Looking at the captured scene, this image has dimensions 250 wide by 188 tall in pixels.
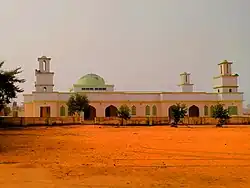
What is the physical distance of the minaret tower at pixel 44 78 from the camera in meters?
48.8

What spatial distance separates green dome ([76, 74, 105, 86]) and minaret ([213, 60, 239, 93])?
709 inches

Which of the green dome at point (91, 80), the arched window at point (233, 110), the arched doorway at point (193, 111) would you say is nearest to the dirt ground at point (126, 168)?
the arched doorway at point (193, 111)

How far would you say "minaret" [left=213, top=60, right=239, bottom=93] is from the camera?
5372cm

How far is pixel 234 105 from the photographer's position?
5319 cm

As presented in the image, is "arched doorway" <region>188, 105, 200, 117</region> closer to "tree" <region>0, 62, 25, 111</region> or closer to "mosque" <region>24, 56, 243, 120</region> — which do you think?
"mosque" <region>24, 56, 243, 120</region>

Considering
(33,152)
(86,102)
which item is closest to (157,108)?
(86,102)

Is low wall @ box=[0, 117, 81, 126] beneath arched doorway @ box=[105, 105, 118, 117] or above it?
beneath

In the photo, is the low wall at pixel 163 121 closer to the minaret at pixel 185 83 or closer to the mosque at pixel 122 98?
the mosque at pixel 122 98

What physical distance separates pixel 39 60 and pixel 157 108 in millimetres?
18325

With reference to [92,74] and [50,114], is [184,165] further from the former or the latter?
[92,74]

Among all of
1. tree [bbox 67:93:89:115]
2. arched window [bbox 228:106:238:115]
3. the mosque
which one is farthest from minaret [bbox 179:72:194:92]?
tree [bbox 67:93:89:115]

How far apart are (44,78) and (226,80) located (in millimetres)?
27065

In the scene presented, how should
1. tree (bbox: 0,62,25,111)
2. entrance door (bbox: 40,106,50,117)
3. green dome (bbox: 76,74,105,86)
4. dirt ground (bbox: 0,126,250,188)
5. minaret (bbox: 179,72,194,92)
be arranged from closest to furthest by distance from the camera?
dirt ground (bbox: 0,126,250,188)
tree (bbox: 0,62,25,111)
entrance door (bbox: 40,106,50,117)
green dome (bbox: 76,74,105,86)
minaret (bbox: 179,72,194,92)

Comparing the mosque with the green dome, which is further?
the green dome
